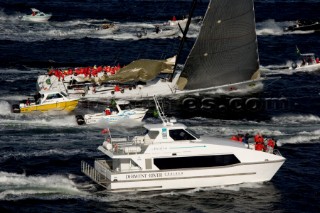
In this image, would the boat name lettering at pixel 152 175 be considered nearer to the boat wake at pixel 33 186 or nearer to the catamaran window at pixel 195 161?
the catamaran window at pixel 195 161

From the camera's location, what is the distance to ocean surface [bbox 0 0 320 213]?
189 feet

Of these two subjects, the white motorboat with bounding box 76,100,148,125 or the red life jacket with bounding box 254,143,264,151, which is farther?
the white motorboat with bounding box 76,100,148,125

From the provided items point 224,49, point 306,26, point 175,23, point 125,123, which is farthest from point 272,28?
point 125,123

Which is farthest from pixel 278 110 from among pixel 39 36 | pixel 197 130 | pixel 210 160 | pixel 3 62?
pixel 39 36

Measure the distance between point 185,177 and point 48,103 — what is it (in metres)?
28.2

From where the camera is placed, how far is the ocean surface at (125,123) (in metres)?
57.8

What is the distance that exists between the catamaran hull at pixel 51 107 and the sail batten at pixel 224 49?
1345 cm

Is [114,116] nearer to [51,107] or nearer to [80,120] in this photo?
[80,120]

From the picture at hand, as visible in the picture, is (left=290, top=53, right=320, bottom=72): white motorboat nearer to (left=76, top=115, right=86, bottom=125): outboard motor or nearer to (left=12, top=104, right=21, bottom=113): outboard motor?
(left=76, top=115, right=86, bottom=125): outboard motor

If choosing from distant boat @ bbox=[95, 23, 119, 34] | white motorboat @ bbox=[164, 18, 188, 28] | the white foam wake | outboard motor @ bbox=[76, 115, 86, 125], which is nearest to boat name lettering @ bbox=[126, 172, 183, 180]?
outboard motor @ bbox=[76, 115, 86, 125]

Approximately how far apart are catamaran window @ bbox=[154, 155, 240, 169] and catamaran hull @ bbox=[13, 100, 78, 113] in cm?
2732

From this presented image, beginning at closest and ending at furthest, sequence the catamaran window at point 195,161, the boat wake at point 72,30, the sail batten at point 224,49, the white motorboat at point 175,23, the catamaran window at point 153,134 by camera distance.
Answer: the catamaran window at point 195,161 < the catamaran window at point 153,134 < the sail batten at point 224,49 < the boat wake at point 72,30 < the white motorboat at point 175,23

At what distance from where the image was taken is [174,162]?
58.8 metres

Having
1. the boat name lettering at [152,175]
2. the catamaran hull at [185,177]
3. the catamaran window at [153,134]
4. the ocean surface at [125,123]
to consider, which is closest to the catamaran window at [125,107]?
the ocean surface at [125,123]
